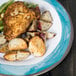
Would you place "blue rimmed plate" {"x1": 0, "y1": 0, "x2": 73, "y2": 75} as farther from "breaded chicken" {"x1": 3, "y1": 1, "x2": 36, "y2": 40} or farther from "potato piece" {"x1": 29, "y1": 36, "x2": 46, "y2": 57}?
"breaded chicken" {"x1": 3, "y1": 1, "x2": 36, "y2": 40}

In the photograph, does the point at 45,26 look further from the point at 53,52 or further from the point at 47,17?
the point at 53,52

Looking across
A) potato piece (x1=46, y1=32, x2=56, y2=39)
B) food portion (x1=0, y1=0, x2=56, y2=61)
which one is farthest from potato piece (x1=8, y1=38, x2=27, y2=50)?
potato piece (x1=46, y1=32, x2=56, y2=39)

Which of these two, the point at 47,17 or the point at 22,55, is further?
the point at 47,17

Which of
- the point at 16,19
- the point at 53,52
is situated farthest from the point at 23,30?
the point at 53,52

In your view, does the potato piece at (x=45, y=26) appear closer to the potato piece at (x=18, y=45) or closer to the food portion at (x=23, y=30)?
the food portion at (x=23, y=30)

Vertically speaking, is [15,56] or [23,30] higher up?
[23,30]

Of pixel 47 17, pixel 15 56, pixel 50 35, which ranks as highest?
pixel 47 17

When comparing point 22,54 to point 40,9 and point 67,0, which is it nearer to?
point 40,9
